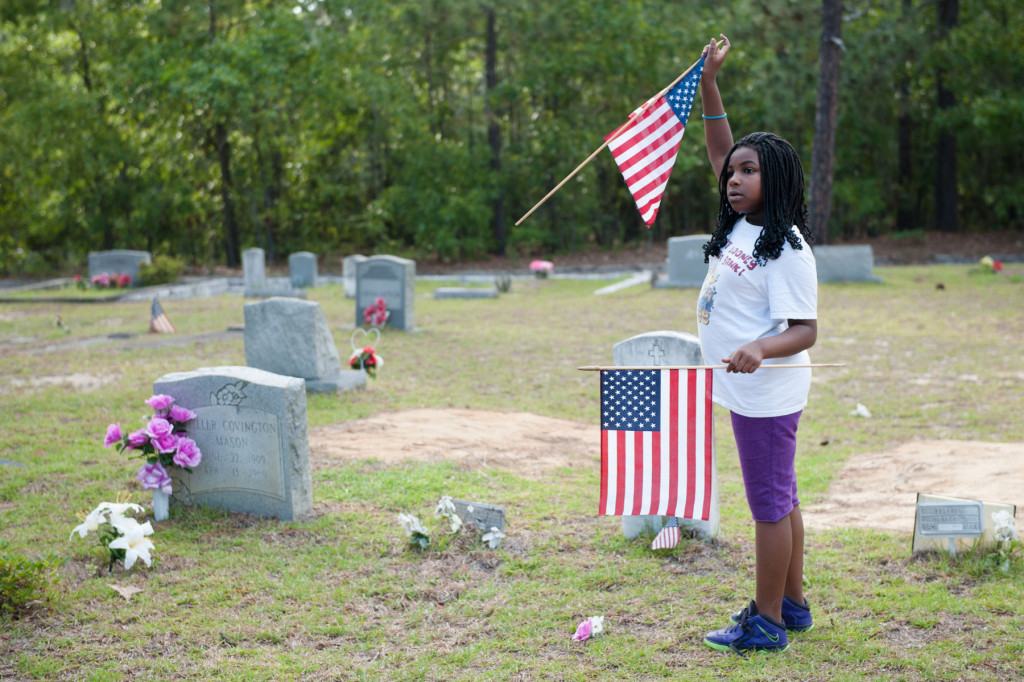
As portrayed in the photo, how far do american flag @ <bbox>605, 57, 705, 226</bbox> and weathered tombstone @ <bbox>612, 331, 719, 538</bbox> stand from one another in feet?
2.11

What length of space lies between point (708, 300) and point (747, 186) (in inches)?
17.4

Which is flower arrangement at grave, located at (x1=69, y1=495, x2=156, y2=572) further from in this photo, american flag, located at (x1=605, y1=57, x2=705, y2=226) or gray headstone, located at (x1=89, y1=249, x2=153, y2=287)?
gray headstone, located at (x1=89, y1=249, x2=153, y2=287)

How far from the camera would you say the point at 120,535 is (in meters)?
4.38

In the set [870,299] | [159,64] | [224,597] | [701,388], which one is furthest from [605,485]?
[159,64]

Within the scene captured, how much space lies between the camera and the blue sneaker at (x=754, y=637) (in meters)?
3.49

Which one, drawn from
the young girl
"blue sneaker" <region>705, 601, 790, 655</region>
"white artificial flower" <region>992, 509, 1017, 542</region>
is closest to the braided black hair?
the young girl

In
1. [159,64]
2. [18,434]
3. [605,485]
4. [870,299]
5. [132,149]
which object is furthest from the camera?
[132,149]

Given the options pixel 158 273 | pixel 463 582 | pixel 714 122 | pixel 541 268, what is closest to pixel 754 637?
pixel 463 582

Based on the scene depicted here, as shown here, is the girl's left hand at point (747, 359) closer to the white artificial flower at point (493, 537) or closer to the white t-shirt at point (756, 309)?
the white t-shirt at point (756, 309)

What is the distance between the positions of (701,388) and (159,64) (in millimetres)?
27119

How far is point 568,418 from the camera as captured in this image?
27.0 feet

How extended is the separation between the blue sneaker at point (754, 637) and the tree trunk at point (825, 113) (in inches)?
646

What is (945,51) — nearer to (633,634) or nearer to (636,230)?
(636,230)

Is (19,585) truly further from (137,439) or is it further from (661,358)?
(661,358)
